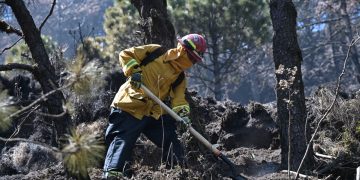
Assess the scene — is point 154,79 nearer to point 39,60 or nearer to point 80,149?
point 39,60

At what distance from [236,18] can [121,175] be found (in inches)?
667

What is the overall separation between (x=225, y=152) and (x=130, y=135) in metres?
2.43

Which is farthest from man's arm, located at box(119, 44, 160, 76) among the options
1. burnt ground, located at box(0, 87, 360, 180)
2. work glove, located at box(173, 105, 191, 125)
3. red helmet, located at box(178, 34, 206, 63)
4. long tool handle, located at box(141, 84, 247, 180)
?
burnt ground, located at box(0, 87, 360, 180)

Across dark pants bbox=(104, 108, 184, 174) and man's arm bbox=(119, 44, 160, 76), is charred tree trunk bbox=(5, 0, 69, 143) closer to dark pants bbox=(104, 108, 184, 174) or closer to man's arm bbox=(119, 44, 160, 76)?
dark pants bbox=(104, 108, 184, 174)

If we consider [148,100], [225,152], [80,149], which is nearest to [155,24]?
[148,100]

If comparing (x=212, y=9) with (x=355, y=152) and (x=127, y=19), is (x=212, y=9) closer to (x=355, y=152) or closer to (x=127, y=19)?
(x=127, y=19)

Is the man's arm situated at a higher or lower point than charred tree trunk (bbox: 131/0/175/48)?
lower

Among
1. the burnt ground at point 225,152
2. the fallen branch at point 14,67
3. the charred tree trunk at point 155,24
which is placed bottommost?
the burnt ground at point 225,152

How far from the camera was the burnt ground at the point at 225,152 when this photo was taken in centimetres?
591

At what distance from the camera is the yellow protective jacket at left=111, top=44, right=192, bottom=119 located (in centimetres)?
566

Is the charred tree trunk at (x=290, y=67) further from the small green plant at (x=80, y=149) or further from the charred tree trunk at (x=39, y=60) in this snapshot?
the small green plant at (x=80, y=149)

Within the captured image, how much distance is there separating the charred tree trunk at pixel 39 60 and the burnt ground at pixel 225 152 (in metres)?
0.60

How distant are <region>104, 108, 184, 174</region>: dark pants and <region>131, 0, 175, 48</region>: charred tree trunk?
1193 mm

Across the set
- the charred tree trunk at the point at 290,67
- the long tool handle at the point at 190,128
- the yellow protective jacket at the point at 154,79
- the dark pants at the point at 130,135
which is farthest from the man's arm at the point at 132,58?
the charred tree trunk at the point at 290,67
